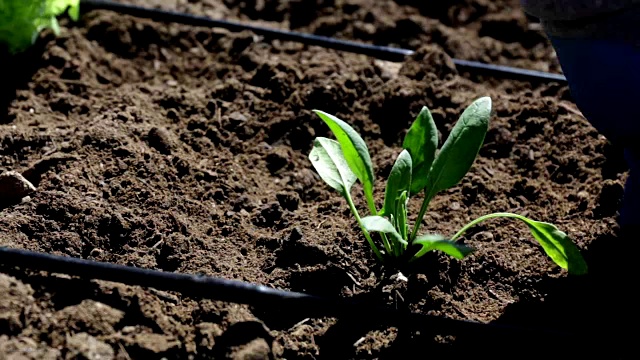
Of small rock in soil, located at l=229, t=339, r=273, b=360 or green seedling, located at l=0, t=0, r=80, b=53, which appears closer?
small rock in soil, located at l=229, t=339, r=273, b=360

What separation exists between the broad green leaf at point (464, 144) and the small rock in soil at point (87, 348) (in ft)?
2.71

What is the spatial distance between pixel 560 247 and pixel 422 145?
1.27 feet

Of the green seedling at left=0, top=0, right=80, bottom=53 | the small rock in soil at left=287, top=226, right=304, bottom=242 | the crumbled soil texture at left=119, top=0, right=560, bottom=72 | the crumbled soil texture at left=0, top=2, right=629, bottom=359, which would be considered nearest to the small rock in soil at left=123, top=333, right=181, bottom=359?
the crumbled soil texture at left=0, top=2, right=629, bottom=359

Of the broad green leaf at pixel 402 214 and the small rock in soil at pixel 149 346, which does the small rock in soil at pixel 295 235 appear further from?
the small rock in soil at pixel 149 346

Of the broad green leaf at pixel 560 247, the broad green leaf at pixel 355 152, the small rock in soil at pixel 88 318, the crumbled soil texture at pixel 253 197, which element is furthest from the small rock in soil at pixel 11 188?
the broad green leaf at pixel 560 247

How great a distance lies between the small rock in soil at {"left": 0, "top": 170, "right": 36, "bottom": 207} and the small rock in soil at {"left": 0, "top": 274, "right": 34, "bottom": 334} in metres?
0.35

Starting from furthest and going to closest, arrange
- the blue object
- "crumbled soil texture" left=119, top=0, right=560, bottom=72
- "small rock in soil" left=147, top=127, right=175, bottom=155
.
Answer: "crumbled soil texture" left=119, top=0, right=560, bottom=72
"small rock in soil" left=147, top=127, right=175, bottom=155
the blue object

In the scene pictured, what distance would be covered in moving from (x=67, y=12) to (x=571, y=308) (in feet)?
6.76

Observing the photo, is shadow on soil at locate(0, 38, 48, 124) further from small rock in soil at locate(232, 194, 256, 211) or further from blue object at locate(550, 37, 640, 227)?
blue object at locate(550, 37, 640, 227)

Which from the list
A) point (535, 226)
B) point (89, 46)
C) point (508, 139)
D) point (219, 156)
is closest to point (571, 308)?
point (535, 226)

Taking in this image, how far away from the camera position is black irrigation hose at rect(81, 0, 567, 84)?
279cm

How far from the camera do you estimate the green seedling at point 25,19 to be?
8.43 ft

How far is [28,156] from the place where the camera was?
7.48 feet

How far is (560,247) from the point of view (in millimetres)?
1762
